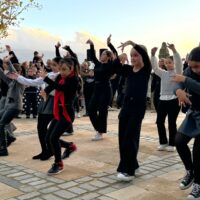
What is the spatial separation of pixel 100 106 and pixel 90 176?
319 centimetres

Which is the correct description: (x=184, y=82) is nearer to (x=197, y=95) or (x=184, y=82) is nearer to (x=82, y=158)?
(x=197, y=95)

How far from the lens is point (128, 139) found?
5387 mm

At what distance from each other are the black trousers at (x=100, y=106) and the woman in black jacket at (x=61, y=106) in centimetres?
273

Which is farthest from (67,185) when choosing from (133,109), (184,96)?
(184,96)

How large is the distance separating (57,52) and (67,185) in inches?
147

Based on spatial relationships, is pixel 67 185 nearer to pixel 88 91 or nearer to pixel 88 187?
pixel 88 187

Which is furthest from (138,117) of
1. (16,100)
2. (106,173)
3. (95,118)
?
(95,118)

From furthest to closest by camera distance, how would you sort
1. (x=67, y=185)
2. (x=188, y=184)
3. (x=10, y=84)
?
1. (x=10, y=84)
2. (x=67, y=185)
3. (x=188, y=184)

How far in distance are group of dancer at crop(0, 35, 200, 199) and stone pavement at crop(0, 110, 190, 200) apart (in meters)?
0.22

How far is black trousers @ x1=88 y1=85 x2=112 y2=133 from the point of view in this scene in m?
8.59

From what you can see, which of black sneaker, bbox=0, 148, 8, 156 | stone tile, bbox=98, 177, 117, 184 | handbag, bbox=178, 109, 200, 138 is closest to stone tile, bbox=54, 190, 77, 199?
stone tile, bbox=98, 177, 117, 184

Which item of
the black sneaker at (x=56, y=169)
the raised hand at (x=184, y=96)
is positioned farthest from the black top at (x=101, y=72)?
the raised hand at (x=184, y=96)

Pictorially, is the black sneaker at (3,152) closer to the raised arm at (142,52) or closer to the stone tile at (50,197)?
the stone tile at (50,197)

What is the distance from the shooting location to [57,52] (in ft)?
26.6
